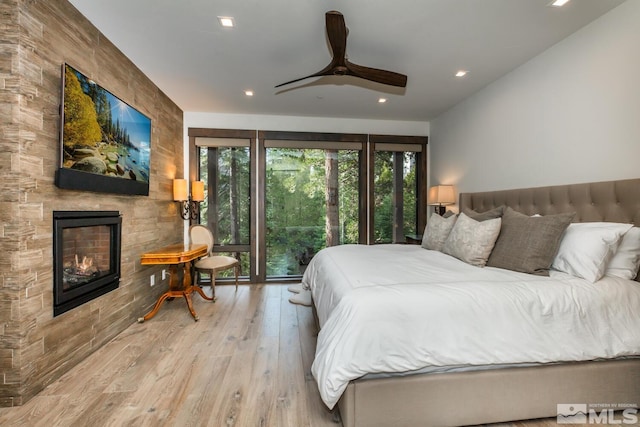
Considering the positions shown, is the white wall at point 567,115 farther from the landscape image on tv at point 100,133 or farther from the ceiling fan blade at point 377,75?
the landscape image on tv at point 100,133

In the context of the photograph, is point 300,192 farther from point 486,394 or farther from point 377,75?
point 486,394

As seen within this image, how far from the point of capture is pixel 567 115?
2475mm

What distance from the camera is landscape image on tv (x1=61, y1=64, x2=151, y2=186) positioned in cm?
203

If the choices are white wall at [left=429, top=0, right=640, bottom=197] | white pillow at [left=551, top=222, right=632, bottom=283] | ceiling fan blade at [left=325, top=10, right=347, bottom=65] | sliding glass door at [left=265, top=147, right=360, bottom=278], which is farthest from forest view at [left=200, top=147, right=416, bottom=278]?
white pillow at [left=551, top=222, right=632, bottom=283]

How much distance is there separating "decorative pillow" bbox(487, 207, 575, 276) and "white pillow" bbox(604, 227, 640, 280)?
0.30m

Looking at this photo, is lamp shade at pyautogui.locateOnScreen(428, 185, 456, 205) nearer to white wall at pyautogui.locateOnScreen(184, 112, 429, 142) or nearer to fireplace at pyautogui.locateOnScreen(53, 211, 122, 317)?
white wall at pyautogui.locateOnScreen(184, 112, 429, 142)

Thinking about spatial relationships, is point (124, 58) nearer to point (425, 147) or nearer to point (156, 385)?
point (156, 385)

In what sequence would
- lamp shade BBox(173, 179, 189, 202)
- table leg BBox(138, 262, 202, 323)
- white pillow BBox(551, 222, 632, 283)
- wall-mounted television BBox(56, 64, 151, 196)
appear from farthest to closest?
lamp shade BBox(173, 179, 189, 202), table leg BBox(138, 262, 202, 323), wall-mounted television BBox(56, 64, 151, 196), white pillow BBox(551, 222, 632, 283)

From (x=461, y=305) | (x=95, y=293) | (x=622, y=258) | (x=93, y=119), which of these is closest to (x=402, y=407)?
(x=461, y=305)

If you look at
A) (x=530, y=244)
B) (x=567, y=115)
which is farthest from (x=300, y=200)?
(x=567, y=115)

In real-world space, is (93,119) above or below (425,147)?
below

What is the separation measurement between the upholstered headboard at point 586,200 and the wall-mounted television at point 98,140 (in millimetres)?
3804

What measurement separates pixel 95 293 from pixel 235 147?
287cm

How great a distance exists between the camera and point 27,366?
1786mm
